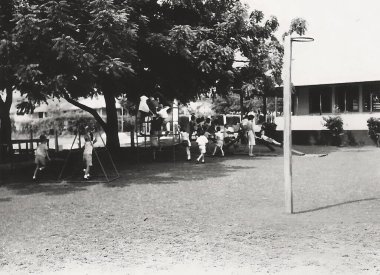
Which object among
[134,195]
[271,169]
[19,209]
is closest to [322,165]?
[271,169]

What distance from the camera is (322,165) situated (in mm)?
17672

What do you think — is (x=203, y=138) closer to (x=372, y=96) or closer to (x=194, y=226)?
(x=194, y=226)

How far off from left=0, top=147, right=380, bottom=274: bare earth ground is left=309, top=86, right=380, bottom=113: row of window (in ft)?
45.5

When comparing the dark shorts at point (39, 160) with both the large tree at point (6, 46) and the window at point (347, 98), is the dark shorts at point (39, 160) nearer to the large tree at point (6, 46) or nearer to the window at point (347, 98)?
the large tree at point (6, 46)

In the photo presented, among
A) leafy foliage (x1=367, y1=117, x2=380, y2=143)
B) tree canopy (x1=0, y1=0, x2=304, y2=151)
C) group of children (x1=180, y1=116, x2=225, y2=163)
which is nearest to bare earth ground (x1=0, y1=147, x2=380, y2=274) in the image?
tree canopy (x1=0, y1=0, x2=304, y2=151)

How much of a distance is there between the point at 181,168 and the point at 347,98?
14296mm

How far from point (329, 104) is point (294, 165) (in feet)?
40.7

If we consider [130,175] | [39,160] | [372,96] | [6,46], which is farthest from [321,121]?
[6,46]

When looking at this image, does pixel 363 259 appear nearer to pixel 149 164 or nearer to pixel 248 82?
pixel 149 164

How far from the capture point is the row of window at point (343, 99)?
27.8m

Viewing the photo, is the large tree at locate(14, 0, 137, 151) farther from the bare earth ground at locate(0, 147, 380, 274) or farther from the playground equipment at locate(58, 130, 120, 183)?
the bare earth ground at locate(0, 147, 380, 274)

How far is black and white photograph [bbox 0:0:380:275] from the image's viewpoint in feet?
21.9

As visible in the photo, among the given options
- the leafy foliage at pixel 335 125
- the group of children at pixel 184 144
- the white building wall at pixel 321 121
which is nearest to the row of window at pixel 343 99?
the white building wall at pixel 321 121

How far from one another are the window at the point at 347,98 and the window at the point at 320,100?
0.48m
